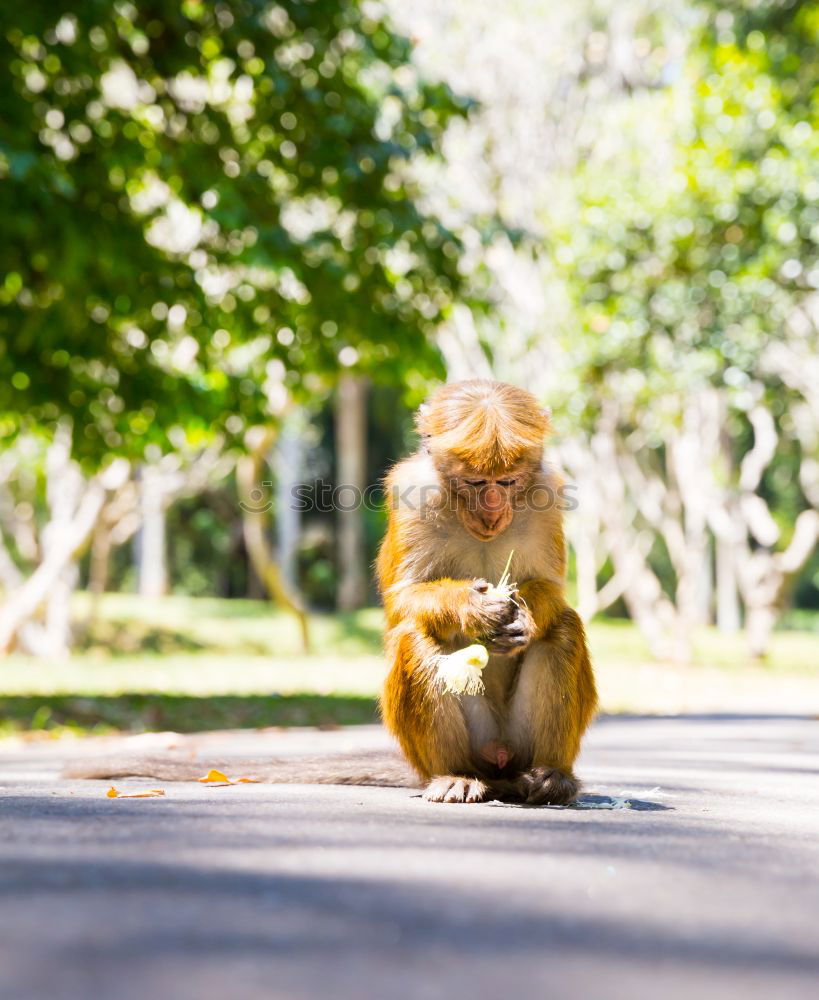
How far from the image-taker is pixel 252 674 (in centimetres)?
1678

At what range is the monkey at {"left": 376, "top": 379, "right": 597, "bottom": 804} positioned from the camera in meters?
3.92

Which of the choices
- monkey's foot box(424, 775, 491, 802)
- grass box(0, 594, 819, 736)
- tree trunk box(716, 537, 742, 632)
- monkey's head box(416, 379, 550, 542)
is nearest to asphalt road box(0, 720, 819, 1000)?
monkey's foot box(424, 775, 491, 802)

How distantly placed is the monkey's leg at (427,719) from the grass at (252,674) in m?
0.44

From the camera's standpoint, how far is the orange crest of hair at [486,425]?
392 centimetres

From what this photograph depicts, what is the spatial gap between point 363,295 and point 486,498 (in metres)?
5.87

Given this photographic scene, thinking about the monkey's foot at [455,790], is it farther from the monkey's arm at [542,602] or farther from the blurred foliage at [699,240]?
the blurred foliage at [699,240]

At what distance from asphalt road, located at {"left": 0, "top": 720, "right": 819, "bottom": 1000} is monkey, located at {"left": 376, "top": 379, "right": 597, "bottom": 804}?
1.13ft

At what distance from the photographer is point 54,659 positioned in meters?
19.0

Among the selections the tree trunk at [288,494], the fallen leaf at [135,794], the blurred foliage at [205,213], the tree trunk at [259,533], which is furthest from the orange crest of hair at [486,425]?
the tree trunk at [288,494]

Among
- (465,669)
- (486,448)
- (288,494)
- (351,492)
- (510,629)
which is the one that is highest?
(351,492)

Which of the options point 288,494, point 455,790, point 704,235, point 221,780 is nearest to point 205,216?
point 221,780

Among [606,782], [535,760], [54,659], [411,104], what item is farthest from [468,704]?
[54,659]

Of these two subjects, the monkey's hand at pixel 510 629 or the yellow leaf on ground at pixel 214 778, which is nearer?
the monkey's hand at pixel 510 629

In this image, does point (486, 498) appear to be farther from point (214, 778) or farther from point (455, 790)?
point (214, 778)
